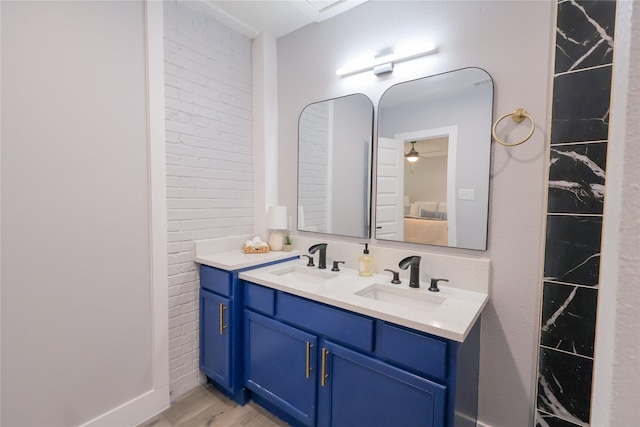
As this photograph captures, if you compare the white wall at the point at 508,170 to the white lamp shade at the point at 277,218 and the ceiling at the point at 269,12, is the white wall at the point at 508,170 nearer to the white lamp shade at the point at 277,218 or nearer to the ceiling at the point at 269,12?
the ceiling at the point at 269,12

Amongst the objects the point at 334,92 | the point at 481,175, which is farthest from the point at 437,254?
the point at 334,92

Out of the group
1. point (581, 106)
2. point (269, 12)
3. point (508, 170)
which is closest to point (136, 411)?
point (508, 170)

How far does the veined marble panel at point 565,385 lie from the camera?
137cm

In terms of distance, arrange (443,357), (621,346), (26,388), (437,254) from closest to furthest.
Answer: (621,346), (443,357), (26,388), (437,254)

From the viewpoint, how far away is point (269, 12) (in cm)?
217

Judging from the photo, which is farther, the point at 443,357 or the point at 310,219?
the point at 310,219

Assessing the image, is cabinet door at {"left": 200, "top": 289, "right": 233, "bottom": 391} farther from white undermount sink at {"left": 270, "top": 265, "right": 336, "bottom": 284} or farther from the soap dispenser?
the soap dispenser

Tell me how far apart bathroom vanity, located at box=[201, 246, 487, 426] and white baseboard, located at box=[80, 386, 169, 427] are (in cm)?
30

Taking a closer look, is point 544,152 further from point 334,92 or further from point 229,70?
point 229,70

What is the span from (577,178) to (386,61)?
4.02ft

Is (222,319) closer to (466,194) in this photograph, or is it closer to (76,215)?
(76,215)

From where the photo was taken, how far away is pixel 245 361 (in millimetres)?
1949

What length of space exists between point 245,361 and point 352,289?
906mm

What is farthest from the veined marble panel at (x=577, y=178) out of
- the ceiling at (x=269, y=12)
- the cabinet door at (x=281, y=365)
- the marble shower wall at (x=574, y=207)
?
the ceiling at (x=269, y=12)
